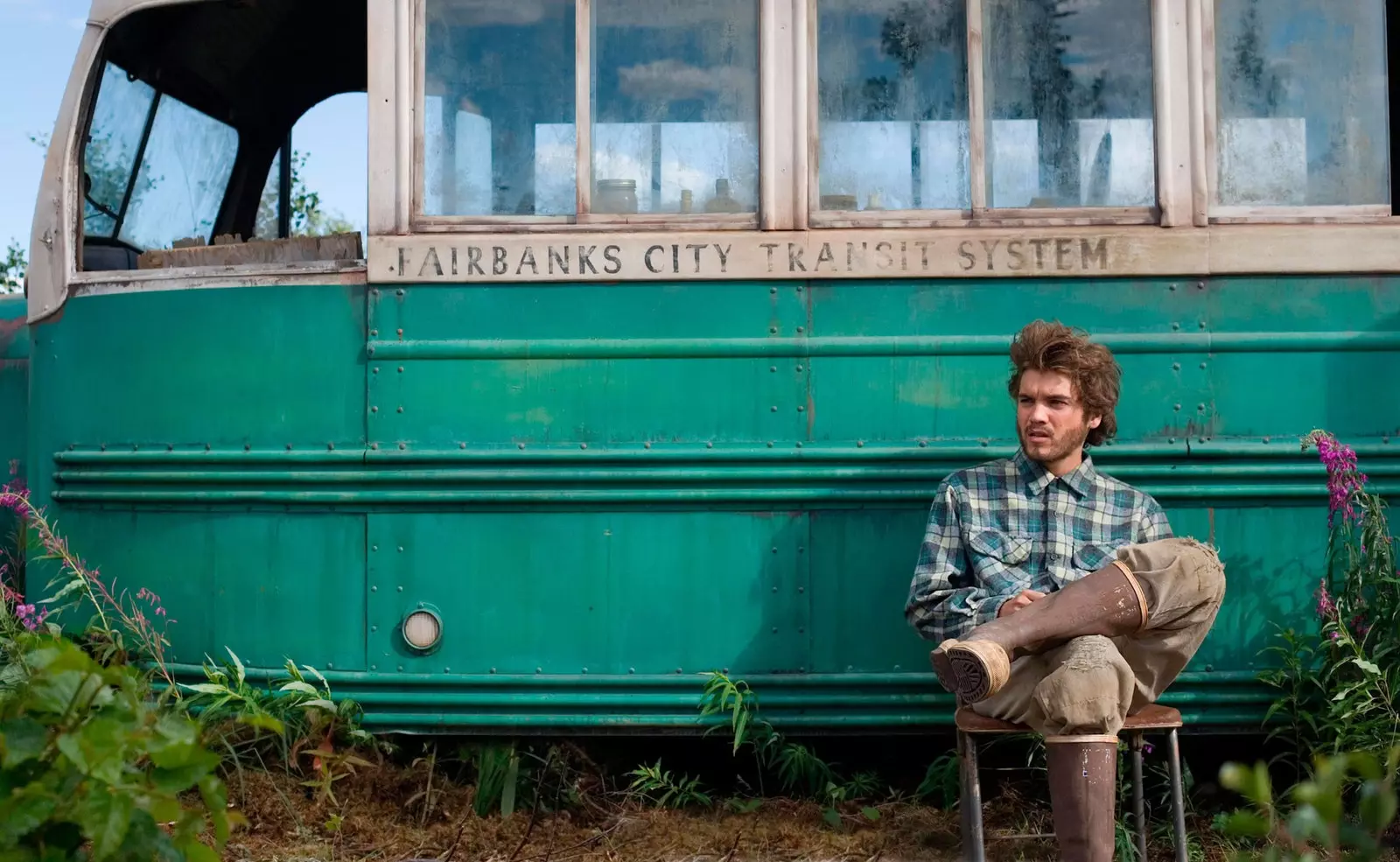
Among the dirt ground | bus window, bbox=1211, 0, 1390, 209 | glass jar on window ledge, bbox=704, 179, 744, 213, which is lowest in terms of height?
the dirt ground

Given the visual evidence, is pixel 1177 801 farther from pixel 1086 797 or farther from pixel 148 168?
pixel 148 168

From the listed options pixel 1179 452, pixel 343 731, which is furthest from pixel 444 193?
pixel 1179 452

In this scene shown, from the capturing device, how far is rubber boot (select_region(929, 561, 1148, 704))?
9.14 feet

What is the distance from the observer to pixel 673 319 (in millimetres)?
3520

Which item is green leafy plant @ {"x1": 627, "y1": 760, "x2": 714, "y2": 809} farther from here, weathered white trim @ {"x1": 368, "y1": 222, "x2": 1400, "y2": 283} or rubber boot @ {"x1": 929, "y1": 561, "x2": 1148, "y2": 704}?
weathered white trim @ {"x1": 368, "y1": 222, "x2": 1400, "y2": 283}

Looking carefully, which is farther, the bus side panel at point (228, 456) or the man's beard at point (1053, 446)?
the bus side panel at point (228, 456)

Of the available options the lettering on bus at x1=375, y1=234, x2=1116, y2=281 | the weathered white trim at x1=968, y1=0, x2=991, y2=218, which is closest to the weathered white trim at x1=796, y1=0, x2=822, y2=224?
the lettering on bus at x1=375, y1=234, x2=1116, y2=281

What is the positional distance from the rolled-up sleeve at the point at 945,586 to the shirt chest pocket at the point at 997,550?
0.14 ft

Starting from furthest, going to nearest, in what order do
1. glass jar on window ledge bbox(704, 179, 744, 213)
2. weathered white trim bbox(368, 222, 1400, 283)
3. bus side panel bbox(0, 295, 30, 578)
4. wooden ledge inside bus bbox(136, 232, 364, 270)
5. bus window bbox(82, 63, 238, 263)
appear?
bus side panel bbox(0, 295, 30, 578) < bus window bbox(82, 63, 238, 263) < wooden ledge inside bus bbox(136, 232, 364, 270) < glass jar on window ledge bbox(704, 179, 744, 213) < weathered white trim bbox(368, 222, 1400, 283)

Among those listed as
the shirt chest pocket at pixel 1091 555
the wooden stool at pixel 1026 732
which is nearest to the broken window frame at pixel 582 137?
the shirt chest pocket at pixel 1091 555

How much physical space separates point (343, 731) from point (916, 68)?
2.31 meters

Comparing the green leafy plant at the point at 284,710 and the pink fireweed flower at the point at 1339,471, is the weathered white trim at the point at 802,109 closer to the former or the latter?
the pink fireweed flower at the point at 1339,471

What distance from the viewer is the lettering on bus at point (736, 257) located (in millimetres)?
3461

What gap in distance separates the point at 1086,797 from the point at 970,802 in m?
0.35
